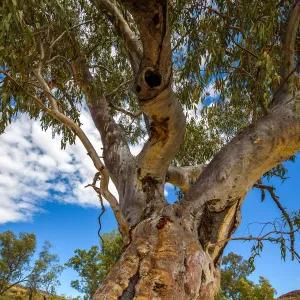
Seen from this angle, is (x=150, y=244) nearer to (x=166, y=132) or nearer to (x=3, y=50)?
(x=166, y=132)

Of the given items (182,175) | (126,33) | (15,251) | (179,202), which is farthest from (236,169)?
(15,251)

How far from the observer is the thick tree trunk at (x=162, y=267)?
1985 mm

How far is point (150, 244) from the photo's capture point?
2.23 meters

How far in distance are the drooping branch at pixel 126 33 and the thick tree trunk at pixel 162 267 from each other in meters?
1.71

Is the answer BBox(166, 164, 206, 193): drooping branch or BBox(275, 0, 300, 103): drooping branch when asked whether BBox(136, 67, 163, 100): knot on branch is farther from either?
BBox(166, 164, 206, 193): drooping branch

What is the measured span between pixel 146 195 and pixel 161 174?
0.94 ft

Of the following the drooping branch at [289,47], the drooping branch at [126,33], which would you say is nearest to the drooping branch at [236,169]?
the drooping branch at [289,47]

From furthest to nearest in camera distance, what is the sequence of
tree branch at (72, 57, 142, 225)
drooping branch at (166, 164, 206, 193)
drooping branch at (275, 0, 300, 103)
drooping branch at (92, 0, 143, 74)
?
drooping branch at (166, 164, 206, 193) < drooping branch at (92, 0, 143, 74) < drooping branch at (275, 0, 300, 103) < tree branch at (72, 57, 142, 225)

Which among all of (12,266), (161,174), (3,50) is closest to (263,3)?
(161,174)

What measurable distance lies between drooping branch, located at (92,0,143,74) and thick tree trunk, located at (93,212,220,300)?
1710mm

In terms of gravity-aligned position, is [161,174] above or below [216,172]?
above

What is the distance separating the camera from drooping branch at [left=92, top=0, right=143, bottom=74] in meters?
3.47

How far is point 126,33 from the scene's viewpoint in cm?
355

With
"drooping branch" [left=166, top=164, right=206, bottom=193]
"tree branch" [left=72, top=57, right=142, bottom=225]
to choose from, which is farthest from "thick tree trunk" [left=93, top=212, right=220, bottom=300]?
"drooping branch" [left=166, top=164, right=206, bottom=193]
